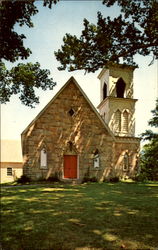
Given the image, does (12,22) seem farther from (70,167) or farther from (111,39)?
(70,167)

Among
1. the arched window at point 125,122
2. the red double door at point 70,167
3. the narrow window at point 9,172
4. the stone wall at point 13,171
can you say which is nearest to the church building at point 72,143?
the red double door at point 70,167

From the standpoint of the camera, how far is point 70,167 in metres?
23.0

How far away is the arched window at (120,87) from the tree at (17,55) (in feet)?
45.0

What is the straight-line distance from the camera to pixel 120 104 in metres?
29.1

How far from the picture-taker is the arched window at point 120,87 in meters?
29.9

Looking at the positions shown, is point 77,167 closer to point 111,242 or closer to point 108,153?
point 108,153

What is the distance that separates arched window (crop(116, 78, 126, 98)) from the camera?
98.2ft

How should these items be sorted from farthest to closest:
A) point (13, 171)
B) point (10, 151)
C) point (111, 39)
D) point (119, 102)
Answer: point (10, 151)
point (13, 171)
point (119, 102)
point (111, 39)

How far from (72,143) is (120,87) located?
37.5 ft

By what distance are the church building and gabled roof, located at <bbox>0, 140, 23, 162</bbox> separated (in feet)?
51.2

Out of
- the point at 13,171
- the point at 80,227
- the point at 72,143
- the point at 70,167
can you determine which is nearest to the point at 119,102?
the point at 72,143

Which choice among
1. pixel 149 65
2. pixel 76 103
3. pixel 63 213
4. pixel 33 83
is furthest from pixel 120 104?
pixel 63 213

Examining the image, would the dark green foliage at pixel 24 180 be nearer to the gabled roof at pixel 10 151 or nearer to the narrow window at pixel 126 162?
the narrow window at pixel 126 162

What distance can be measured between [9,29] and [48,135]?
1164 centimetres
